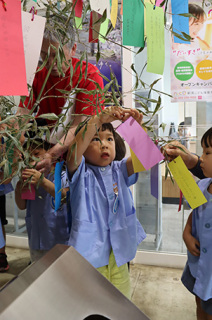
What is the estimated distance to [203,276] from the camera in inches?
48.8

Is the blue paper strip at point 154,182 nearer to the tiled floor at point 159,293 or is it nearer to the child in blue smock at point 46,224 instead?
the child in blue smock at point 46,224

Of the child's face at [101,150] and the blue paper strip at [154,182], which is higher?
the child's face at [101,150]

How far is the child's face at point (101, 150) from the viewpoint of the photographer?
4.07ft

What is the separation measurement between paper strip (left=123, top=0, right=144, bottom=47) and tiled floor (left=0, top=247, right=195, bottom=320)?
1.52 m

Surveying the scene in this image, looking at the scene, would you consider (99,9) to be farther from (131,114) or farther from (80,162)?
(80,162)

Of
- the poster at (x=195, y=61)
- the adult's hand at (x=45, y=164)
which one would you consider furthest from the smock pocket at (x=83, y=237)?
the poster at (x=195, y=61)

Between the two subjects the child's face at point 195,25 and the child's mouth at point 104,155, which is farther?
the child's face at point 195,25

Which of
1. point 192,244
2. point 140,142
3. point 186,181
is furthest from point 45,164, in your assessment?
point 192,244

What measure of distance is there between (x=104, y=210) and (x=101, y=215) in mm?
28

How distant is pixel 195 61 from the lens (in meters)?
2.09

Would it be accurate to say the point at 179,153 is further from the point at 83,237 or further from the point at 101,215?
the point at 83,237

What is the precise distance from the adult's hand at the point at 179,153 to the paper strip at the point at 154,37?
33 centimetres

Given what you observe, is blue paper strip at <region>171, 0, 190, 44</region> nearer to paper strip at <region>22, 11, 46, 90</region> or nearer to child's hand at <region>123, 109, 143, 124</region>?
child's hand at <region>123, 109, 143, 124</region>

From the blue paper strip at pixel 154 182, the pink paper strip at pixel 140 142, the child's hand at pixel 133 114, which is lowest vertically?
the blue paper strip at pixel 154 182
